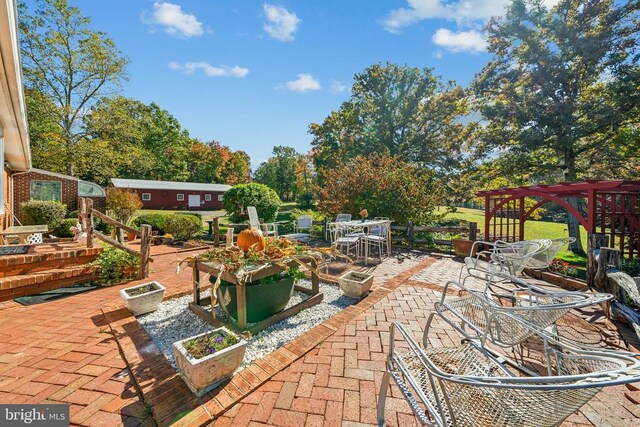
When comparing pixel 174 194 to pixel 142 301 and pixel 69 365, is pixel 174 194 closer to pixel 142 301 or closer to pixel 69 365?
pixel 142 301

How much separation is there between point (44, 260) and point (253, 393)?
469 cm

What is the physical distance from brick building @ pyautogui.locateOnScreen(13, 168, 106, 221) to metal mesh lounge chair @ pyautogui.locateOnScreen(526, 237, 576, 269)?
15136 millimetres

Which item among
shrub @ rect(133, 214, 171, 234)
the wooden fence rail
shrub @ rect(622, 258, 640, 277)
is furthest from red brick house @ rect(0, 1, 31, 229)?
shrub @ rect(622, 258, 640, 277)

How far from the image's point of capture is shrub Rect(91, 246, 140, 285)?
455 cm

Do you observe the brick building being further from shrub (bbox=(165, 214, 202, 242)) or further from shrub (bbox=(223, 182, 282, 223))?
shrub (bbox=(223, 182, 282, 223))

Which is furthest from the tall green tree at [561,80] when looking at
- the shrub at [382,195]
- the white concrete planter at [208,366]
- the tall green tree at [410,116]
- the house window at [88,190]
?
the house window at [88,190]

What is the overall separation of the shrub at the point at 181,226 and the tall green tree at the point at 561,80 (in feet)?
39.9

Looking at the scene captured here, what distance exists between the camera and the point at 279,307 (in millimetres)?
3229

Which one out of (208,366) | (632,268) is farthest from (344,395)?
(632,268)

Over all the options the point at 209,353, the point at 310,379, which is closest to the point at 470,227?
the point at 310,379

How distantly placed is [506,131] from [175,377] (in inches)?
501

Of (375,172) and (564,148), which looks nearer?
(564,148)

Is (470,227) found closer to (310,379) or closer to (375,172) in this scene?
(375,172)

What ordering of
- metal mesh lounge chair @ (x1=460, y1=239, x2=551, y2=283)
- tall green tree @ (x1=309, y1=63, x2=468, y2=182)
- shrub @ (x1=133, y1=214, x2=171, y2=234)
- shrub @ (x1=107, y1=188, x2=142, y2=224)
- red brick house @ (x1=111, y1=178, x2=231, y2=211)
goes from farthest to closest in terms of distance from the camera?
red brick house @ (x1=111, y1=178, x2=231, y2=211) < tall green tree @ (x1=309, y1=63, x2=468, y2=182) < shrub @ (x1=107, y1=188, x2=142, y2=224) < shrub @ (x1=133, y1=214, x2=171, y2=234) < metal mesh lounge chair @ (x1=460, y1=239, x2=551, y2=283)
